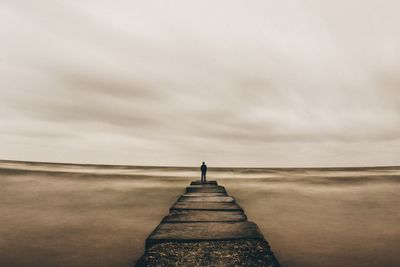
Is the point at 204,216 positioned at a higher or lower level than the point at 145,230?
higher

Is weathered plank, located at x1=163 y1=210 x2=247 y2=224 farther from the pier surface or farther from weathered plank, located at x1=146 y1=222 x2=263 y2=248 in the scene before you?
weathered plank, located at x1=146 y1=222 x2=263 y2=248

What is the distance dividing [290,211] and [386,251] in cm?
530

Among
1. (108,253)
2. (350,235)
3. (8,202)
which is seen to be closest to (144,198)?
(8,202)

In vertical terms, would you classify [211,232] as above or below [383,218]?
above

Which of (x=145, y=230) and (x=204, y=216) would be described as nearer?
(x=204, y=216)

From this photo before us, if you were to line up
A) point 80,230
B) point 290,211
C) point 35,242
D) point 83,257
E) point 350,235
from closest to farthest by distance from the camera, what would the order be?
point 83,257
point 35,242
point 350,235
point 80,230
point 290,211

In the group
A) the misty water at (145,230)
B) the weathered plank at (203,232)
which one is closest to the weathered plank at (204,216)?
the weathered plank at (203,232)

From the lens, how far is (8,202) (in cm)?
1509

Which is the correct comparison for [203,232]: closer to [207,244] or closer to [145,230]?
[207,244]

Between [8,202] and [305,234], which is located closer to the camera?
[305,234]

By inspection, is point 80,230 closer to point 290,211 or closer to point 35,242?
point 35,242

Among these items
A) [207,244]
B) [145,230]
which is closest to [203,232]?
[207,244]

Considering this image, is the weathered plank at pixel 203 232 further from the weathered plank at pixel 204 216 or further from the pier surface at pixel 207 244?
the weathered plank at pixel 204 216

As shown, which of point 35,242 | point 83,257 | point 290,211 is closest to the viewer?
point 83,257
